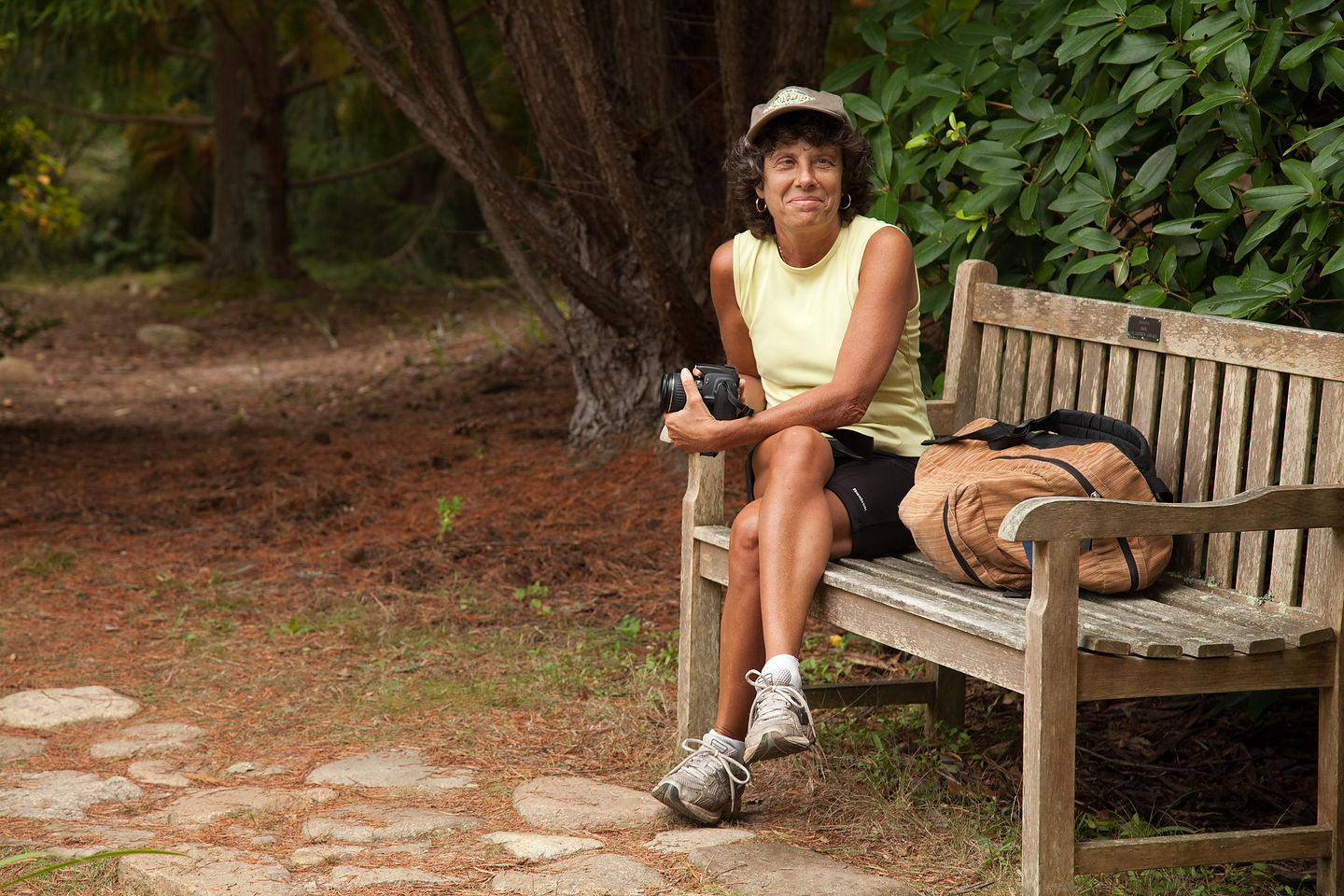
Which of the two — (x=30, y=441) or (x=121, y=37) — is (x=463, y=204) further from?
(x=30, y=441)

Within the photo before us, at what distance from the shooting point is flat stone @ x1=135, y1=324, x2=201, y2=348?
10734 millimetres

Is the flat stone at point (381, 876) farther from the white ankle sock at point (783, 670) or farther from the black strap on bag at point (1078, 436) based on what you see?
the black strap on bag at point (1078, 436)

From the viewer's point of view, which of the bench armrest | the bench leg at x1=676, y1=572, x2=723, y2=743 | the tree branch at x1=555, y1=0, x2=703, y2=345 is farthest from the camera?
the tree branch at x1=555, y1=0, x2=703, y2=345

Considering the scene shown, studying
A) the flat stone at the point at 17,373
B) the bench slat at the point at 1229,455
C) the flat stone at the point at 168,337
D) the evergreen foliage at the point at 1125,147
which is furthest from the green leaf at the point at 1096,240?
the flat stone at the point at 168,337

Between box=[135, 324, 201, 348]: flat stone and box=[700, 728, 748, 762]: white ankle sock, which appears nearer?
box=[700, 728, 748, 762]: white ankle sock

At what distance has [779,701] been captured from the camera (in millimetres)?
2592

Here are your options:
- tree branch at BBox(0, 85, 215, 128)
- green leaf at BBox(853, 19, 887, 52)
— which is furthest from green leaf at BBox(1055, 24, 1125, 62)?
tree branch at BBox(0, 85, 215, 128)

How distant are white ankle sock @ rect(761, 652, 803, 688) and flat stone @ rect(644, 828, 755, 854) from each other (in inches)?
13.7

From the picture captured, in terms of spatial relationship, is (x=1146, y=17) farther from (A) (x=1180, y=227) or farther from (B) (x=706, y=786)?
(B) (x=706, y=786)

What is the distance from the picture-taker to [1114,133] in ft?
10.2

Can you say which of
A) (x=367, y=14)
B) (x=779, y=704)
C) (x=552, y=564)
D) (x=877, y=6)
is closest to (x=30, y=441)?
(x=367, y=14)

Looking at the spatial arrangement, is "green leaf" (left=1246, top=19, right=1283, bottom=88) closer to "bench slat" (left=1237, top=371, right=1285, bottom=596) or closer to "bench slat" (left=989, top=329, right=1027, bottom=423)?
"bench slat" (left=1237, top=371, right=1285, bottom=596)

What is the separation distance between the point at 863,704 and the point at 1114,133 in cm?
154

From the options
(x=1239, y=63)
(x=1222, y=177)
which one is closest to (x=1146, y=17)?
(x=1239, y=63)
